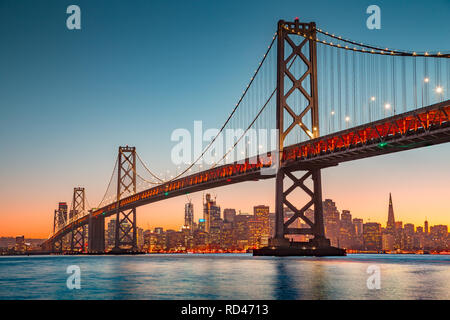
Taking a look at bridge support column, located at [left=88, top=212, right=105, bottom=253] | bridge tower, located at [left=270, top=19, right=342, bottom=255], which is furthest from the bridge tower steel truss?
bridge support column, located at [left=88, top=212, right=105, bottom=253]

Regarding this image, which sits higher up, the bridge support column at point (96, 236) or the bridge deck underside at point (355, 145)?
the bridge deck underside at point (355, 145)

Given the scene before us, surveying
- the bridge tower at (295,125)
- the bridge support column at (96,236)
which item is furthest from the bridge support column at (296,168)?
the bridge support column at (96,236)

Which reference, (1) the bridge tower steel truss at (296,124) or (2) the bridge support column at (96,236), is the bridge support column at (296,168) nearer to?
(1) the bridge tower steel truss at (296,124)

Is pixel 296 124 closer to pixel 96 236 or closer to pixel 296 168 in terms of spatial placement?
pixel 296 168

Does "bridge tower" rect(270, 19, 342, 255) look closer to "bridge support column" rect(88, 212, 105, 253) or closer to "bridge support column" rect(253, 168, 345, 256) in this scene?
"bridge support column" rect(253, 168, 345, 256)

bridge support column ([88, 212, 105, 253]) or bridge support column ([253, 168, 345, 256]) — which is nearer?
bridge support column ([253, 168, 345, 256])
